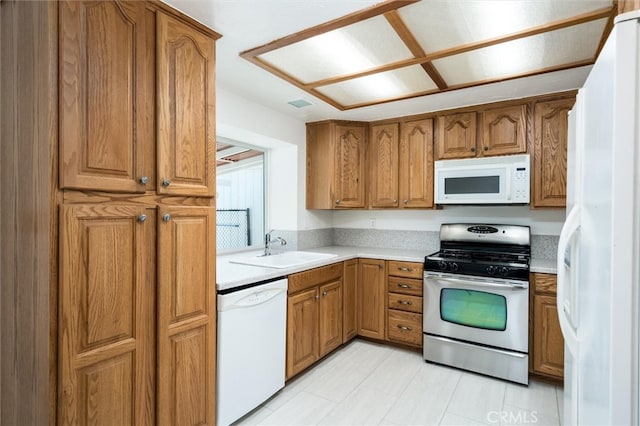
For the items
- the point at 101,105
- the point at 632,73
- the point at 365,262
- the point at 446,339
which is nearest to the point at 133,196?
the point at 101,105

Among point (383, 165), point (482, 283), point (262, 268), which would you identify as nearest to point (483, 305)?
point (482, 283)

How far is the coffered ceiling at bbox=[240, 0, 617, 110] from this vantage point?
61.6 inches

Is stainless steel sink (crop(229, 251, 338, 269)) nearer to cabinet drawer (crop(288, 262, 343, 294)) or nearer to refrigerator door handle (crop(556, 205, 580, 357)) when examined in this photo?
cabinet drawer (crop(288, 262, 343, 294))

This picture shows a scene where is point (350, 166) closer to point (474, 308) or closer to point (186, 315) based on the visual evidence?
point (474, 308)

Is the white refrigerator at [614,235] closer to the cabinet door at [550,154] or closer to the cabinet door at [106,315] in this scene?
the cabinet door at [106,315]

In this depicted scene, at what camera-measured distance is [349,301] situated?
124 inches

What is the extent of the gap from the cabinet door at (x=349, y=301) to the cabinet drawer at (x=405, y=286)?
0.35m

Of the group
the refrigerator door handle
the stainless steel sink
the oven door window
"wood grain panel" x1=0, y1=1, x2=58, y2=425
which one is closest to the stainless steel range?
the oven door window

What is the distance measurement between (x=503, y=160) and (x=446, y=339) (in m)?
1.58

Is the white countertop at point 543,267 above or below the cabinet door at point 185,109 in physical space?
below

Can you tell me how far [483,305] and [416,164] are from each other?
1.39 m

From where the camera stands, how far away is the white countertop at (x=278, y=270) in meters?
1.97

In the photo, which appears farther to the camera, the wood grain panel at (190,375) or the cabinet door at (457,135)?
the cabinet door at (457,135)

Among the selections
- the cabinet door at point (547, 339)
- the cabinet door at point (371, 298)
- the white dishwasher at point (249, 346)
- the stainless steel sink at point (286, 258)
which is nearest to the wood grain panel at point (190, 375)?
the white dishwasher at point (249, 346)
